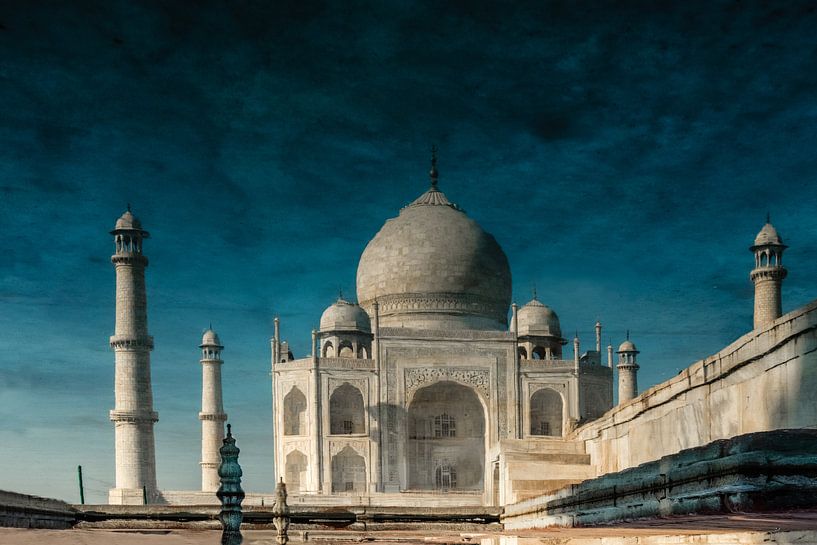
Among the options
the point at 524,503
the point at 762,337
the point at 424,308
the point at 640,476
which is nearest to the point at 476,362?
the point at 424,308

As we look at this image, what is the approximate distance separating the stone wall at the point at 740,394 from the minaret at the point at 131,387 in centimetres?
1614

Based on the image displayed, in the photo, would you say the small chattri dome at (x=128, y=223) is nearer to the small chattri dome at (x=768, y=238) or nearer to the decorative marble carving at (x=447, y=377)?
the decorative marble carving at (x=447, y=377)

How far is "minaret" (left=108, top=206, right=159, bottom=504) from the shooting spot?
24141mm

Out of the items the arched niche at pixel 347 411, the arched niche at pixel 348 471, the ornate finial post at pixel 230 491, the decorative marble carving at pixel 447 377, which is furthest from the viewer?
the arched niche at pixel 347 411

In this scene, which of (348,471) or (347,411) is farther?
(347,411)

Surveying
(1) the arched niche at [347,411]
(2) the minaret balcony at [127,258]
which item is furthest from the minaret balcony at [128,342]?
(1) the arched niche at [347,411]

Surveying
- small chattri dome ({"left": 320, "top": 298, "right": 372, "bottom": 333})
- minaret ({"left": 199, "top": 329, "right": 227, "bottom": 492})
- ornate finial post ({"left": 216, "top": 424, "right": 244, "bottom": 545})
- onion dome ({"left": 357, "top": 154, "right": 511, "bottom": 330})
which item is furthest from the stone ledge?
minaret ({"left": 199, "top": 329, "right": 227, "bottom": 492})

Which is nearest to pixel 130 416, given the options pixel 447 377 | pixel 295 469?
pixel 295 469

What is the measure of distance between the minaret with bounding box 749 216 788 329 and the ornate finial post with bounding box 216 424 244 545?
18.9m

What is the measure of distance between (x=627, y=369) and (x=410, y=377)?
8787mm

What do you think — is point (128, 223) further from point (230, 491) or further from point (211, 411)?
point (230, 491)

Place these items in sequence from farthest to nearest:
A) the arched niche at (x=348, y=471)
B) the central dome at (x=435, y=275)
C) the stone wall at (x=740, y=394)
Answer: the central dome at (x=435, y=275) < the arched niche at (x=348, y=471) < the stone wall at (x=740, y=394)

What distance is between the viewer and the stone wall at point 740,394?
7.43 meters

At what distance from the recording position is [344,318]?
2800 cm
